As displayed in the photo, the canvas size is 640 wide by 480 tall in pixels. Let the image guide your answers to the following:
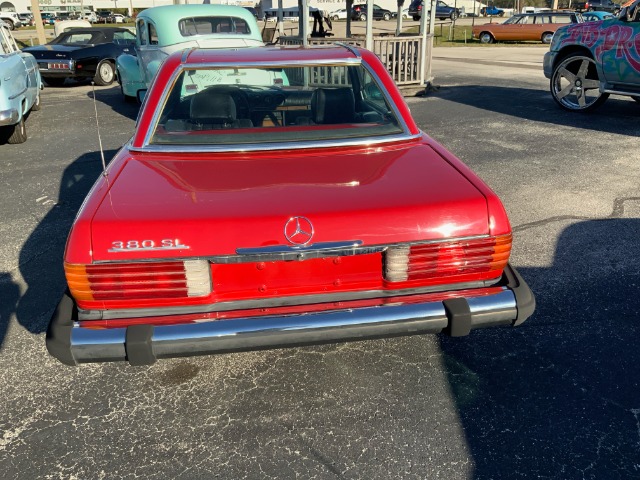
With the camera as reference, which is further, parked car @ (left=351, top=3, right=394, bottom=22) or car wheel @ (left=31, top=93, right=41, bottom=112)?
parked car @ (left=351, top=3, right=394, bottom=22)

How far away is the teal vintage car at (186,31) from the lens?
937 centimetres

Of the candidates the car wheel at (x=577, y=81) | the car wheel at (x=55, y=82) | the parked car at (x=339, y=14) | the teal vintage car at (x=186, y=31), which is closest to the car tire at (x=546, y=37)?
the car wheel at (x=577, y=81)

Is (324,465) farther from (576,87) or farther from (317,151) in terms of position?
(576,87)

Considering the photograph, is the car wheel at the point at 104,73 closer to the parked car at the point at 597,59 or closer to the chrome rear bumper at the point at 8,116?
the chrome rear bumper at the point at 8,116

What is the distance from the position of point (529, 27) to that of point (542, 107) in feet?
69.5

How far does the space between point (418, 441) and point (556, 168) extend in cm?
489

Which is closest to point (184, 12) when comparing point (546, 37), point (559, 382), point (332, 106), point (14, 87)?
point (14, 87)

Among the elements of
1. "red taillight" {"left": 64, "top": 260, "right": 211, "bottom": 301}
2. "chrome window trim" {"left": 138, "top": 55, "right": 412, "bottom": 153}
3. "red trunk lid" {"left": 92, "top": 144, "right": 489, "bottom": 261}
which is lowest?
"red taillight" {"left": 64, "top": 260, "right": 211, "bottom": 301}

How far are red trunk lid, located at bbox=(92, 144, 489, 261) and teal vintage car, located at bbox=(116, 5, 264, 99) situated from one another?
290 inches

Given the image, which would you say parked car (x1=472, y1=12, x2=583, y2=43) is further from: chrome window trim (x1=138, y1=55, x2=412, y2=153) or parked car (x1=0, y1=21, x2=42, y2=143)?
chrome window trim (x1=138, y1=55, x2=412, y2=153)

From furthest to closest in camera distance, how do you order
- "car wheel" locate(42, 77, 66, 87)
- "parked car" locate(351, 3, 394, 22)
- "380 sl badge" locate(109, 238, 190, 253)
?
1. "parked car" locate(351, 3, 394, 22)
2. "car wheel" locate(42, 77, 66, 87)
3. "380 sl badge" locate(109, 238, 190, 253)

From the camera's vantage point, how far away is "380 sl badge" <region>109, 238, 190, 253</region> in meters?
2.23

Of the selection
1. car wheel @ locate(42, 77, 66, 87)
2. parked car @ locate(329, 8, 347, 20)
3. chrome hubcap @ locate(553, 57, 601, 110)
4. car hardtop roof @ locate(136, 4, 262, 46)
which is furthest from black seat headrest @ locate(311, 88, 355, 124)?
parked car @ locate(329, 8, 347, 20)

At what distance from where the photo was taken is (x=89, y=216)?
233cm
